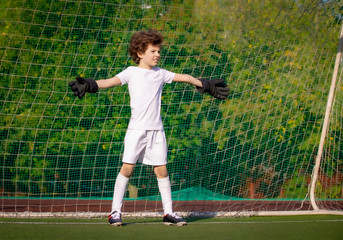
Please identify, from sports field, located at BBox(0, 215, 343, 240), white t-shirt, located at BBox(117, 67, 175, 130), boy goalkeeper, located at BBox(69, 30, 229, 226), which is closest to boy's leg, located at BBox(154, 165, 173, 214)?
boy goalkeeper, located at BBox(69, 30, 229, 226)

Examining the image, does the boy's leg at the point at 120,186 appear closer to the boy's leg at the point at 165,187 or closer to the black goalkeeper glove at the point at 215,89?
the boy's leg at the point at 165,187

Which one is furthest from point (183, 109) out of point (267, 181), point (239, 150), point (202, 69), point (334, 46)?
point (334, 46)

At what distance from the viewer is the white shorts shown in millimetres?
3662

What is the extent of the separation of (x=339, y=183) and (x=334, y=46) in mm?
1667

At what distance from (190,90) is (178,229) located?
6.45ft

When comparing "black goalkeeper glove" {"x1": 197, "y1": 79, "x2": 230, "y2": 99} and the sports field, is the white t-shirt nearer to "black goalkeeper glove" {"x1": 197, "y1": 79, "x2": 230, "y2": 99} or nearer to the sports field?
"black goalkeeper glove" {"x1": 197, "y1": 79, "x2": 230, "y2": 99}

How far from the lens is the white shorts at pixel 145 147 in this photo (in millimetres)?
3662

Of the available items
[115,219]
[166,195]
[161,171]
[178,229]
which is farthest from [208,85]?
[115,219]

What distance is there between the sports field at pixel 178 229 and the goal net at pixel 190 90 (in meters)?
0.66

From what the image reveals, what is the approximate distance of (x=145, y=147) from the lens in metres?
3.75

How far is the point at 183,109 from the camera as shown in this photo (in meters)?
5.59

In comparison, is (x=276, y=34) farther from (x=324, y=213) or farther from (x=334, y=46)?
(x=324, y=213)

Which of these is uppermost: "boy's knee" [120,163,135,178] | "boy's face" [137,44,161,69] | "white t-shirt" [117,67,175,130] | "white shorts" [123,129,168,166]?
"boy's face" [137,44,161,69]

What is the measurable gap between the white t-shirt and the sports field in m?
0.81
